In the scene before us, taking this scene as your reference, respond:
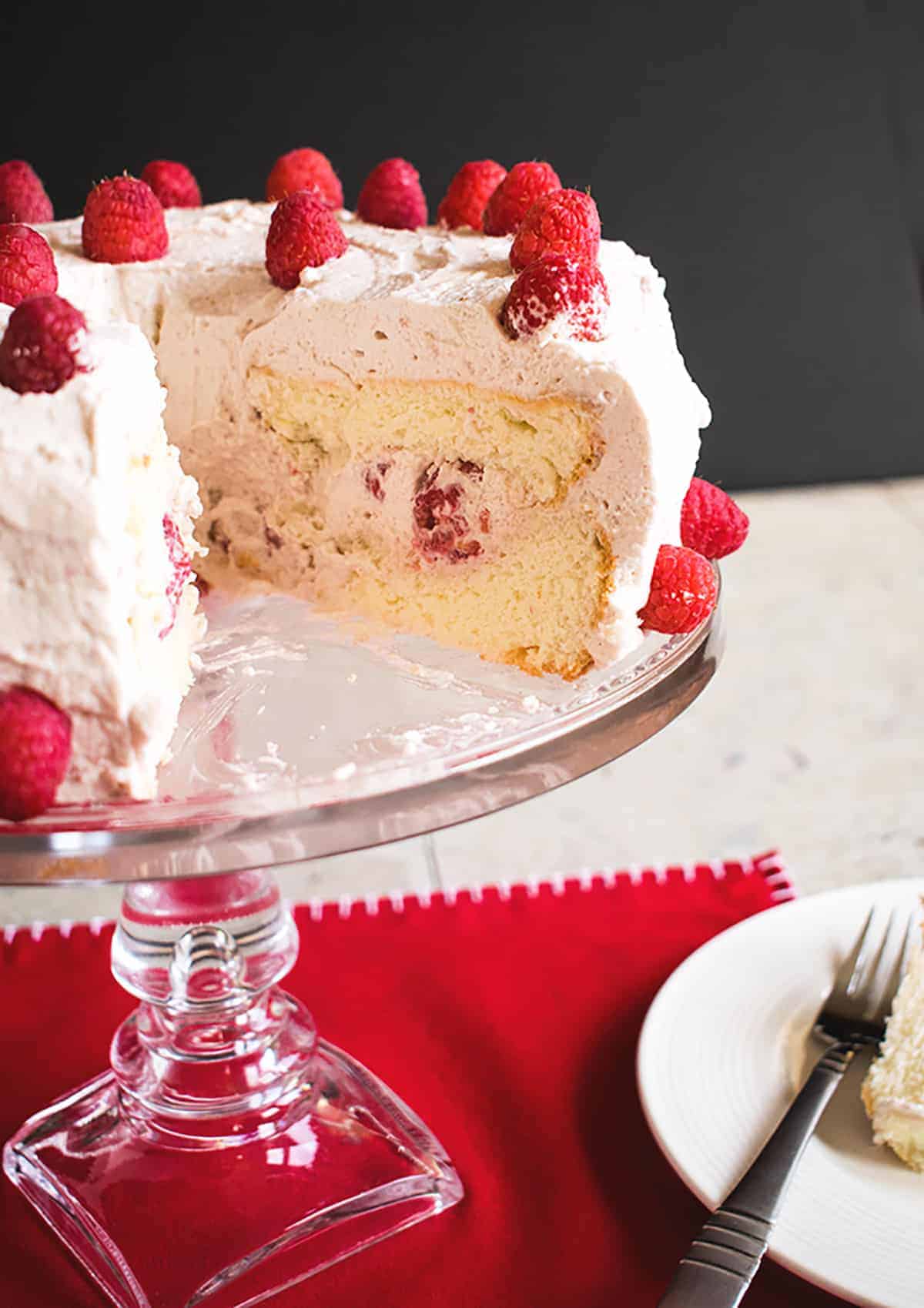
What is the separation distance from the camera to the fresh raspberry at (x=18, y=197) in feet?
5.71

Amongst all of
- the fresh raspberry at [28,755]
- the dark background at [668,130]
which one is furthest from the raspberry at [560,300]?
the dark background at [668,130]

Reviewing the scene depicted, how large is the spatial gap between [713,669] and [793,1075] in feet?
1.26

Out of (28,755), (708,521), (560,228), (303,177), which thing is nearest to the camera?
(28,755)

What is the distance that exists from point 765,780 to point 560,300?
46.7 inches

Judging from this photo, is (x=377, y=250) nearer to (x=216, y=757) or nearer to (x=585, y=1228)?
(x=216, y=757)

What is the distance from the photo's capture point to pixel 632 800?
2334mm

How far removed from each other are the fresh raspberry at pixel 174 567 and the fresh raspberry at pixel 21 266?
24 cm

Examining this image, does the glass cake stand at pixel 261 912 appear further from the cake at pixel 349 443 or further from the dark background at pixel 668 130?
the dark background at pixel 668 130

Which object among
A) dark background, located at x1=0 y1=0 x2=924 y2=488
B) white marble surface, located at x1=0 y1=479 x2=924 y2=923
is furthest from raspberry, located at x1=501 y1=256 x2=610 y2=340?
dark background, located at x1=0 y1=0 x2=924 y2=488

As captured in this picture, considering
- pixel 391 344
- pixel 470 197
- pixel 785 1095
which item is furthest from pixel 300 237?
pixel 785 1095

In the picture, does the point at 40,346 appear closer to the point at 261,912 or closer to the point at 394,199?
the point at 261,912

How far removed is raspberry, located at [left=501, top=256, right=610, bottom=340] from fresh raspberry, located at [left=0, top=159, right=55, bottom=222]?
2.13 feet

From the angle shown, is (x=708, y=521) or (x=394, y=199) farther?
(x=394, y=199)

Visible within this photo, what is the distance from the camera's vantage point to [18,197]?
1.74m
